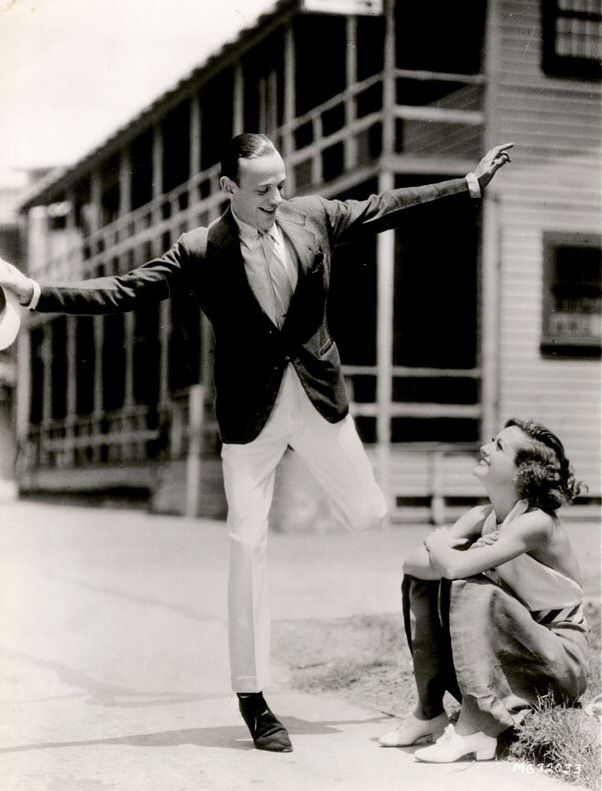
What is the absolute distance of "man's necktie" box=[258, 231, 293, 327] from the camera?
170 inches

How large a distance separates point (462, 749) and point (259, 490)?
3.55 ft

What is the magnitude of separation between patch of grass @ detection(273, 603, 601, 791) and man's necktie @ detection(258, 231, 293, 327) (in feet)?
5.10

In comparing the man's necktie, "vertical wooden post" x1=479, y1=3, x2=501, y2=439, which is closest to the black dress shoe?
the man's necktie

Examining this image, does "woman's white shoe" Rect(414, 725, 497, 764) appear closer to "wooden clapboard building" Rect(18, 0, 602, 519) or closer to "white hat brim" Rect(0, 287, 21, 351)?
"white hat brim" Rect(0, 287, 21, 351)

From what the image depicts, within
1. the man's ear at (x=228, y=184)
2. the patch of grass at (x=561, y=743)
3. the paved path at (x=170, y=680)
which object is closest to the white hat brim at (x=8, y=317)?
the man's ear at (x=228, y=184)

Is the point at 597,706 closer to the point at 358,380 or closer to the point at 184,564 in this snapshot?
the point at 184,564

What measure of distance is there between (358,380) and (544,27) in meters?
5.14

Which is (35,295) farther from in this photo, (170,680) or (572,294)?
(572,294)

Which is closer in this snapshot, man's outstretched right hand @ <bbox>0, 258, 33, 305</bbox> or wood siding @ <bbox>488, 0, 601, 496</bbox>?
man's outstretched right hand @ <bbox>0, 258, 33, 305</bbox>

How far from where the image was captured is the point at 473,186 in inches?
169

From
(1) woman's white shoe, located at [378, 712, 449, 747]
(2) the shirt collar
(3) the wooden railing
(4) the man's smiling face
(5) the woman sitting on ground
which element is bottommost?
(1) woman's white shoe, located at [378, 712, 449, 747]

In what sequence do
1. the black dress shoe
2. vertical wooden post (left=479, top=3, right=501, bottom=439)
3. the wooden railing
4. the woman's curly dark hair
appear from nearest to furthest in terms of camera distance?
the woman's curly dark hair, the black dress shoe, vertical wooden post (left=479, top=3, right=501, bottom=439), the wooden railing

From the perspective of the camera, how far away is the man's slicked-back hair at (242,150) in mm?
4137

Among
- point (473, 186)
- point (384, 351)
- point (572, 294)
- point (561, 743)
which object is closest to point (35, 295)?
point (473, 186)
